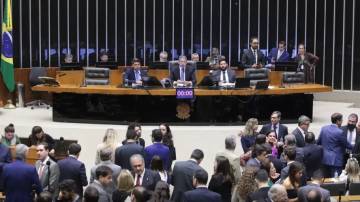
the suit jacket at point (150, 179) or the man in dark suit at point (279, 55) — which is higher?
the man in dark suit at point (279, 55)

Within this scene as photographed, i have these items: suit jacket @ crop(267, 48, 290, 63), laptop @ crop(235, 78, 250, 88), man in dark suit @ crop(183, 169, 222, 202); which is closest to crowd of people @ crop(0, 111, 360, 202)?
man in dark suit @ crop(183, 169, 222, 202)

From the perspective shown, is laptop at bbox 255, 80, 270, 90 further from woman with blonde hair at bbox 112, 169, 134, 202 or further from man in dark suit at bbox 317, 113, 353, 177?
woman with blonde hair at bbox 112, 169, 134, 202

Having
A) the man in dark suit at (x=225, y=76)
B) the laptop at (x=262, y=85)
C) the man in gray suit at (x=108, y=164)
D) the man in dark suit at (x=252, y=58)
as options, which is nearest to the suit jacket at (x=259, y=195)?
the man in gray suit at (x=108, y=164)

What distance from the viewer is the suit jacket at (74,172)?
10750 mm

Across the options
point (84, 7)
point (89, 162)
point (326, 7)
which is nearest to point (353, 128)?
point (89, 162)

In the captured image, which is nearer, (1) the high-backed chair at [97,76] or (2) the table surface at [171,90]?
(2) the table surface at [171,90]

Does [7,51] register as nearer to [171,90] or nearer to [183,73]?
[183,73]

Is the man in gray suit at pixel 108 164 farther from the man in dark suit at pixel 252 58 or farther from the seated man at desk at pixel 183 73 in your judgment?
the man in dark suit at pixel 252 58

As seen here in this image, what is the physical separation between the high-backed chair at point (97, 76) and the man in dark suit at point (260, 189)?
36.9 feet

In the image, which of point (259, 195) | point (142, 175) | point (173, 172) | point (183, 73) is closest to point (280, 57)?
point (183, 73)

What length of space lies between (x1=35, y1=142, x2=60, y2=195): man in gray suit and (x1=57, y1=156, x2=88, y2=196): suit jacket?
0.22 feet

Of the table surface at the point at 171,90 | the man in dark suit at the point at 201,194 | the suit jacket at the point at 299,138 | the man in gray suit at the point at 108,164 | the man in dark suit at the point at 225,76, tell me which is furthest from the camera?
the man in dark suit at the point at 225,76

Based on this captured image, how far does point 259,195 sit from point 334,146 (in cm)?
496

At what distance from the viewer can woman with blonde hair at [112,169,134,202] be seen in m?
9.34
